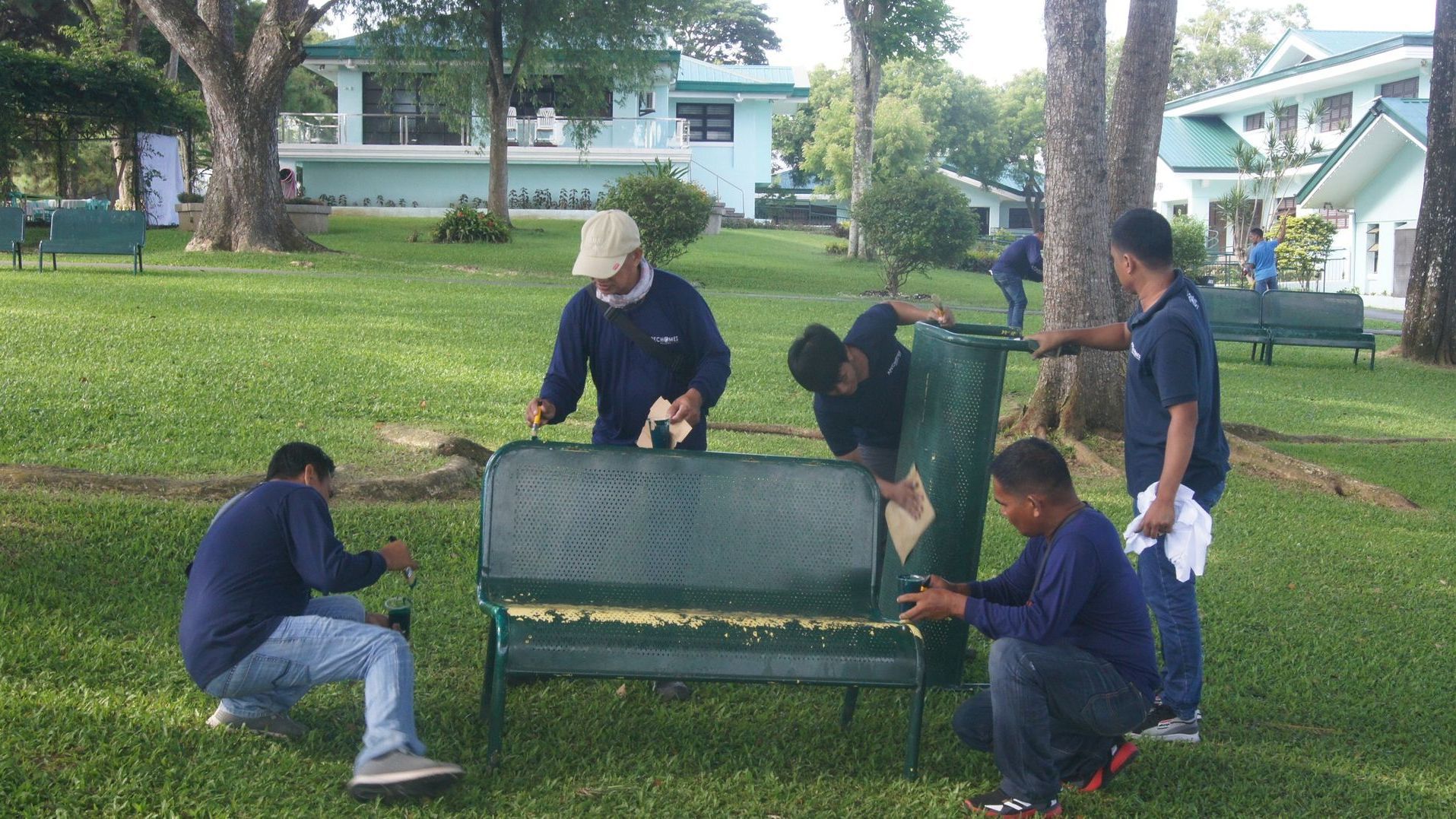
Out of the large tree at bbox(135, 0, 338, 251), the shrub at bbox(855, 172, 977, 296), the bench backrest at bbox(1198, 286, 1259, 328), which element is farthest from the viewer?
the shrub at bbox(855, 172, 977, 296)

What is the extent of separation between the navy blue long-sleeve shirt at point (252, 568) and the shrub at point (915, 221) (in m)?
20.9

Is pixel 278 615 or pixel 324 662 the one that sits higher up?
pixel 278 615

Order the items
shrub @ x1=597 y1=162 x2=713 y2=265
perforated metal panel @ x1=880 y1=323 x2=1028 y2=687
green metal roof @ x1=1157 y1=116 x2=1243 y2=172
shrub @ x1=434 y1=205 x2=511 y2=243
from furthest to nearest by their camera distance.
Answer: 1. green metal roof @ x1=1157 y1=116 x2=1243 y2=172
2. shrub @ x1=434 y1=205 x2=511 y2=243
3. shrub @ x1=597 y1=162 x2=713 y2=265
4. perforated metal panel @ x1=880 y1=323 x2=1028 y2=687

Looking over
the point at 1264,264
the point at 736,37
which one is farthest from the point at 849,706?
the point at 736,37

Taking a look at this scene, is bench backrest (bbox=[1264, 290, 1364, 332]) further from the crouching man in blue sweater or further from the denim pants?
the denim pants

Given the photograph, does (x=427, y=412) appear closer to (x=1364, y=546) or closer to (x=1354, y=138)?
(x=1364, y=546)

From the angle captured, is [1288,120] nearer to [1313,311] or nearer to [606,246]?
[1313,311]

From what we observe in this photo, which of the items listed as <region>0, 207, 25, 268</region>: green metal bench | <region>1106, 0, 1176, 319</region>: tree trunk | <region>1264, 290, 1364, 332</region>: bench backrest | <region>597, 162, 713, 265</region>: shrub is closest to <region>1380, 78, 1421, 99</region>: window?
<region>1264, 290, 1364, 332</region>: bench backrest

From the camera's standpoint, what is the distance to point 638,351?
4.86 meters

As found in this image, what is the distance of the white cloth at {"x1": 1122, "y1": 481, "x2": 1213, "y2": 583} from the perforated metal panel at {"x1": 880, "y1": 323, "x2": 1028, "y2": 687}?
1.73ft

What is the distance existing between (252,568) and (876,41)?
30074 millimetres

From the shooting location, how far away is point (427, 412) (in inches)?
372

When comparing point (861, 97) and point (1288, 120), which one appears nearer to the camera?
point (861, 97)

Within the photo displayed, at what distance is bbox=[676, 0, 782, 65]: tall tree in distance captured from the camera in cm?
7038
